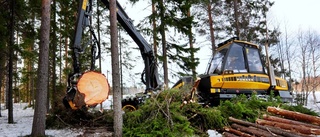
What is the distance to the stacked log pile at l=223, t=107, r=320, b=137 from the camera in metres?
4.32

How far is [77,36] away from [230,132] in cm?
402

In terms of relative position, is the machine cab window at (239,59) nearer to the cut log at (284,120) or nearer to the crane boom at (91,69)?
the crane boom at (91,69)

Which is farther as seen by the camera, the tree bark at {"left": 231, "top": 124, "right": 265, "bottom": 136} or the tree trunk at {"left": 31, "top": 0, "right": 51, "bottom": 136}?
the tree trunk at {"left": 31, "top": 0, "right": 51, "bottom": 136}

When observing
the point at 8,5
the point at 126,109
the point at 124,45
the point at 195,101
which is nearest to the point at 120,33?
the point at 124,45

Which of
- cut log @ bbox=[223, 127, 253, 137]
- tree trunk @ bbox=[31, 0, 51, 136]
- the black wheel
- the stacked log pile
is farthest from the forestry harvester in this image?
the stacked log pile

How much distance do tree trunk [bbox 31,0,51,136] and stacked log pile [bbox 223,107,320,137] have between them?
4172mm

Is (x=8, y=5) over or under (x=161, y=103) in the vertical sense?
over

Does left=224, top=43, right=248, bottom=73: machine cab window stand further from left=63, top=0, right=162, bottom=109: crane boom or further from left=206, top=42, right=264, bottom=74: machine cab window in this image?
left=63, top=0, right=162, bottom=109: crane boom

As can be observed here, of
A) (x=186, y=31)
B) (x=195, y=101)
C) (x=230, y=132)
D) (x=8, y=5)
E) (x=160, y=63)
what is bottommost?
(x=230, y=132)

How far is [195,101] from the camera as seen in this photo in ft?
19.0

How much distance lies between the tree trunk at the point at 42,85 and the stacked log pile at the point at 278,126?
4.17m

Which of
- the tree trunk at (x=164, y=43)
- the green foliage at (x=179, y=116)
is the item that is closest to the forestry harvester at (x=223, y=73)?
the green foliage at (x=179, y=116)

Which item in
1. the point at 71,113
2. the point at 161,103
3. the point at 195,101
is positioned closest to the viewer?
the point at 161,103

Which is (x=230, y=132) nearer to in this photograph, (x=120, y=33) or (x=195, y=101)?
(x=195, y=101)
